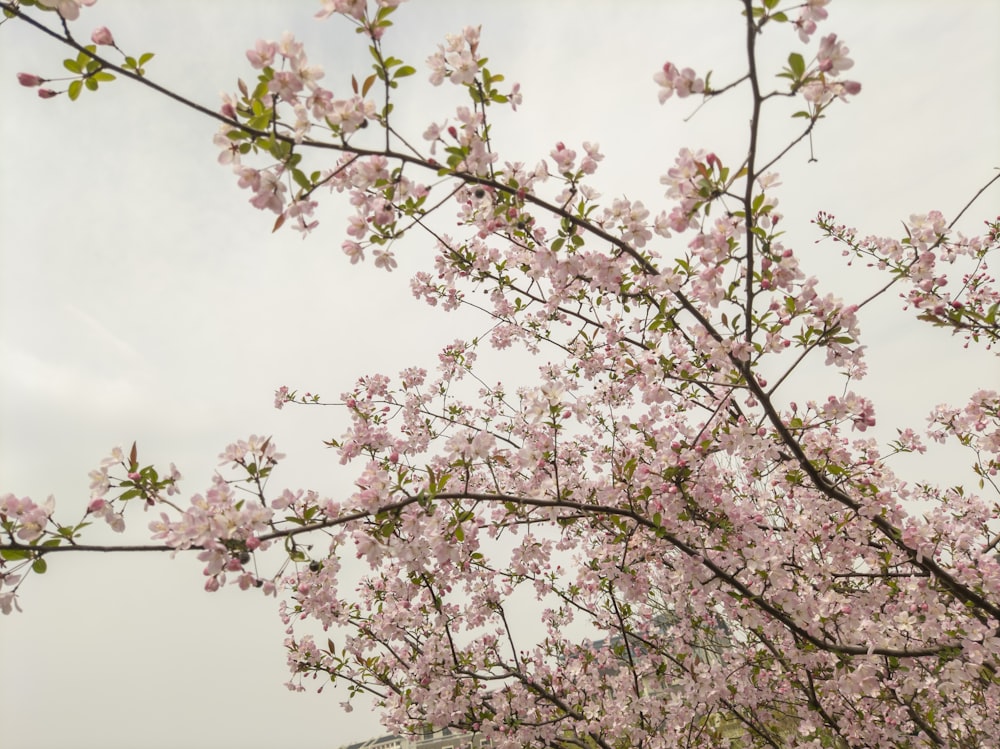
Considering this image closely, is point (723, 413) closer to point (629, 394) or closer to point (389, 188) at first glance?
point (629, 394)

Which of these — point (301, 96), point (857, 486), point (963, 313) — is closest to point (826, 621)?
point (857, 486)

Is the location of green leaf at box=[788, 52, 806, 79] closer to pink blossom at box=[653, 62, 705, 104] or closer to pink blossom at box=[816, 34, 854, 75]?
pink blossom at box=[816, 34, 854, 75]

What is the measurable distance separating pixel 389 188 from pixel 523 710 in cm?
494

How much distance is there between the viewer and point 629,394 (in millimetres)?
5277

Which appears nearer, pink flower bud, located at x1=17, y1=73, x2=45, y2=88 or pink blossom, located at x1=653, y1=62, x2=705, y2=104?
pink flower bud, located at x1=17, y1=73, x2=45, y2=88

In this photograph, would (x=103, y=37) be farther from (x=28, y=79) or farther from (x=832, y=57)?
(x=832, y=57)

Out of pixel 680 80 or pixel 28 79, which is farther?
pixel 680 80

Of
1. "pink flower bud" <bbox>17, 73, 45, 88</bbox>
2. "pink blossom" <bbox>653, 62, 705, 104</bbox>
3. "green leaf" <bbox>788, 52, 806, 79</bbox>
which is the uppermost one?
"pink flower bud" <bbox>17, 73, 45, 88</bbox>

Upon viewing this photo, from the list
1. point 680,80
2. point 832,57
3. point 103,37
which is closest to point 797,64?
point 832,57

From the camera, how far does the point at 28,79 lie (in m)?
2.02

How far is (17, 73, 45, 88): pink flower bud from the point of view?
2.01 meters

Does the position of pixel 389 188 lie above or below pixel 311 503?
above

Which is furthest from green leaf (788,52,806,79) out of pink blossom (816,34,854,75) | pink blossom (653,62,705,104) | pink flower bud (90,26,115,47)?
pink flower bud (90,26,115,47)

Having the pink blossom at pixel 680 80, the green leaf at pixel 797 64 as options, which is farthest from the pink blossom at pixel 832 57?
the pink blossom at pixel 680 80
